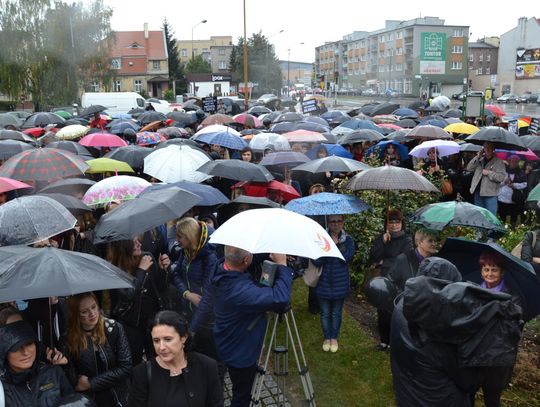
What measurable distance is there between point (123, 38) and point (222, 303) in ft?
259

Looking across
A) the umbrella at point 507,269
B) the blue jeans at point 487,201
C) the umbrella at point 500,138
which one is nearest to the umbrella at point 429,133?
the blue jeans at point 487,201

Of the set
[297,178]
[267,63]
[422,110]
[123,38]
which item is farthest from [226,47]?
[297,178]

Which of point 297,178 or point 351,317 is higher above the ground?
point 297,178

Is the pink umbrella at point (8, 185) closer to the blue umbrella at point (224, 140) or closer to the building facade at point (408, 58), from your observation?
the blue umbrella at point (224, 140)

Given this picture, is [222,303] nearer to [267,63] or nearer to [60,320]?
[60,320]

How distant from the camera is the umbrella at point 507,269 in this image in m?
4.04

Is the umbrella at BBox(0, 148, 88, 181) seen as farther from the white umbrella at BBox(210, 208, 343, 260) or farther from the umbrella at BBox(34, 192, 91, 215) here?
the white umbrella at BBox(210, 208, 343, 260)

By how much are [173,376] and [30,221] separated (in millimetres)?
2263

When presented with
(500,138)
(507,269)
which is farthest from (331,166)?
(507,269)

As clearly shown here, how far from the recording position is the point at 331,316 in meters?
5.98

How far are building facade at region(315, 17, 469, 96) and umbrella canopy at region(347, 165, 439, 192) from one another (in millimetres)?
62835

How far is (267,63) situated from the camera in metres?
66.0

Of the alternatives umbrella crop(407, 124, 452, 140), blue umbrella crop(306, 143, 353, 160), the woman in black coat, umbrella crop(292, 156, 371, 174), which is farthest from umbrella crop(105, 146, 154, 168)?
the woman in black coat

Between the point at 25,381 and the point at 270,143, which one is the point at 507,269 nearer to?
the point at 25,381
